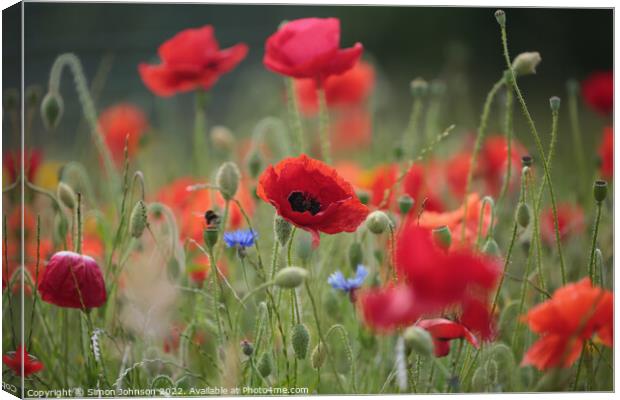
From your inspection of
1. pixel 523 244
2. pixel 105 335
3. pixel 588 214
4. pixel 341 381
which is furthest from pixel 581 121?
pixel 105 335

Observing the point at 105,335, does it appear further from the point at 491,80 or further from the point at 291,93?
the point at 491,80

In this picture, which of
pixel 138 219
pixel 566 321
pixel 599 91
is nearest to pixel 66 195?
pixel 138 219

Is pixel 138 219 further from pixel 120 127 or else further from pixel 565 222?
pixel 120 127

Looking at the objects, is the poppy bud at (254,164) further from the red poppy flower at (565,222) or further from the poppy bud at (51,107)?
the red poppy flower at (565,222)

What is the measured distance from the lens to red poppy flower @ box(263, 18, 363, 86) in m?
1.69

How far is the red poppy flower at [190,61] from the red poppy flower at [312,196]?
0.41 meters

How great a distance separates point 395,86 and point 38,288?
1.40 meters

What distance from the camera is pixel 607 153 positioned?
1950 mm

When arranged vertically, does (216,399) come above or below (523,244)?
below

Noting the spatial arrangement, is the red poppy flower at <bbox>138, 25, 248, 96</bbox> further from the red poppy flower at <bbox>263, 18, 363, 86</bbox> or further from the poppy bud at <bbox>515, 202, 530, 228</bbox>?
the poppy bud at <bbox>515, 202, 530, 228</bbox>

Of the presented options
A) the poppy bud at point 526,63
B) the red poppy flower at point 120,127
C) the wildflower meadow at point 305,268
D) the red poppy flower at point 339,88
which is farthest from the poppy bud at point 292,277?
the red poppy flower at point 120,127

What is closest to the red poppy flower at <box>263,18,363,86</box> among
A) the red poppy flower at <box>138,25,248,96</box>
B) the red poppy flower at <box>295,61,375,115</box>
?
the red poppy flower at <box>138,25,248,96</box>

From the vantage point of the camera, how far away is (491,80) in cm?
241

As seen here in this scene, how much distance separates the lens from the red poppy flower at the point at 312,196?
4.75ft
